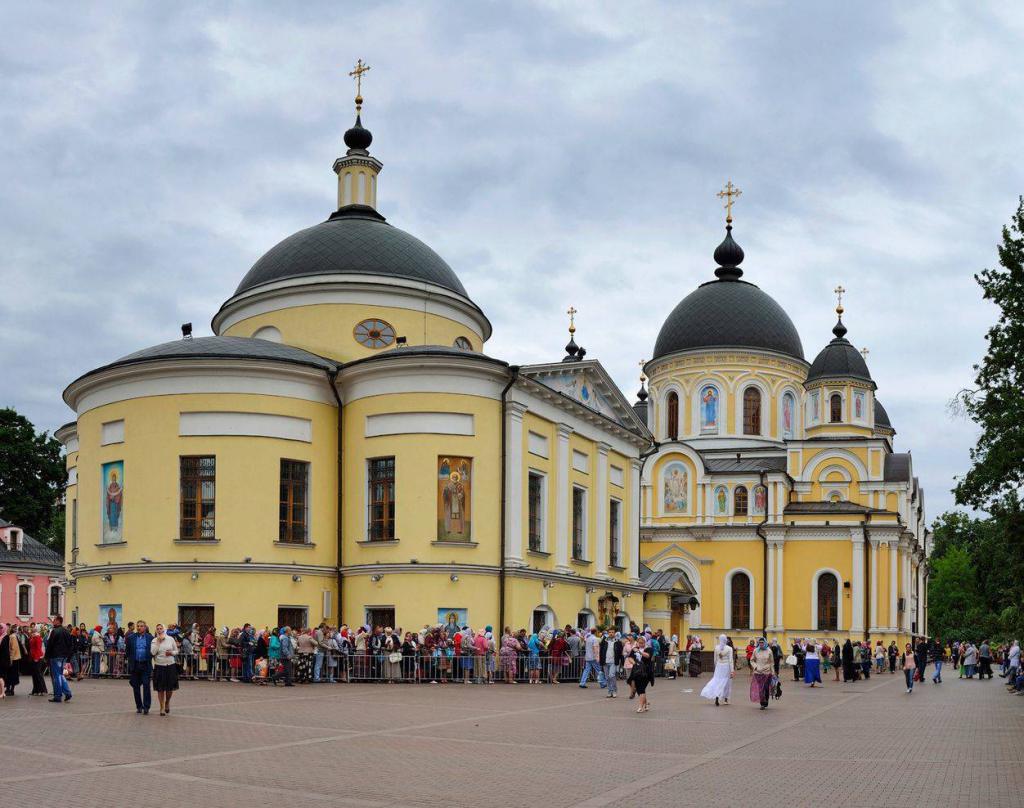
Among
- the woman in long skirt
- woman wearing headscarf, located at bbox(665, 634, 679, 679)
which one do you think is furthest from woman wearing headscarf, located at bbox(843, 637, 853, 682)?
woman wearing headscarf, located at bbox(665, 634, 679, 679)

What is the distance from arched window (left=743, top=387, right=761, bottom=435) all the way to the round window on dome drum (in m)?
33.9

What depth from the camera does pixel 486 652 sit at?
102ft

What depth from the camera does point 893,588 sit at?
6275cm

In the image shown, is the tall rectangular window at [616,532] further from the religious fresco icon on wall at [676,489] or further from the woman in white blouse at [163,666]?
the woman in white blouse at [163,666]

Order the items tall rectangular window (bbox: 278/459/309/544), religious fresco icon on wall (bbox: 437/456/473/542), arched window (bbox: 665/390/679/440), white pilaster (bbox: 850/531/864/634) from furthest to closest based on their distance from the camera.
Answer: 1. arched window (bbox: 665/390/679/440)
2. white pilaster (bbox: 850/531/864/634)
3. tall rectangular window (bbox: 278/459/309/544)
4. religious fresco icon on wall (bbox: 437/456/473/542)

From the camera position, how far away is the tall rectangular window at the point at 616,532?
44156 millimetres

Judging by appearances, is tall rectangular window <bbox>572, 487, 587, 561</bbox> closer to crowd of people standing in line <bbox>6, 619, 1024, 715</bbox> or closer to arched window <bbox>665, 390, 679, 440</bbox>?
crowd of people standing in line <bbox>6, 619, 1024, 715</bbox>

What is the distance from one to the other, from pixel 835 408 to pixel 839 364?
2.41 meters

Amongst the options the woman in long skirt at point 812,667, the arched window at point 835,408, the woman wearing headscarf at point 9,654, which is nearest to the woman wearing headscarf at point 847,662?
the woman in long skirt at point 812,667

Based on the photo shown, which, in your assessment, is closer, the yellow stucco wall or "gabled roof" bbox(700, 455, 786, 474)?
the yellow stucco wall

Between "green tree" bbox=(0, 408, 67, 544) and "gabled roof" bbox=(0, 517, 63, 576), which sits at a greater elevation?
"green tree" bbox=(0, 408, 67, 544)

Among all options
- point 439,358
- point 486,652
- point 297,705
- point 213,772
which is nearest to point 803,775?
point 213,772

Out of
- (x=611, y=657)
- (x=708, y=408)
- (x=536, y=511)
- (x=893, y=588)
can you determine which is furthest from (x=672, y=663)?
(x=708, y=408)

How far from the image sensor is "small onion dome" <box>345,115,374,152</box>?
4450cm
